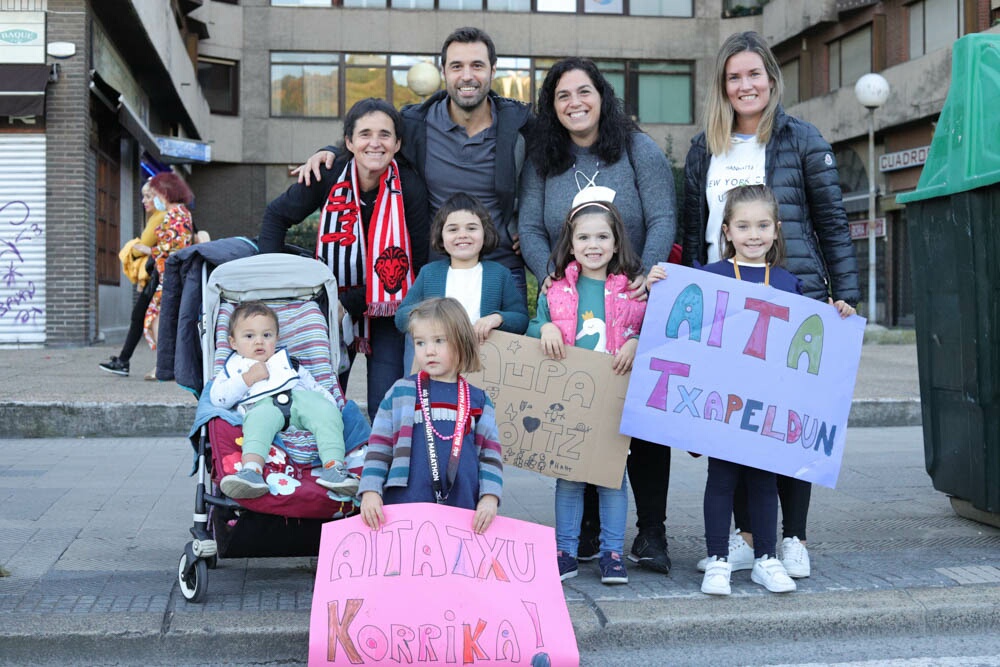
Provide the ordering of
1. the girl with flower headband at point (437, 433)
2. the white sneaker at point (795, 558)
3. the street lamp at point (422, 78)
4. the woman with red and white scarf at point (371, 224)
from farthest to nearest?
the street lamp at point (422, 78), the woman with red and white scarf at point (371, 224), the white sneaker at point (795, 558), the girl with flower headband at point (437, 433)

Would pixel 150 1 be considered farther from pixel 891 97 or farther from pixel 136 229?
pixel 891 97

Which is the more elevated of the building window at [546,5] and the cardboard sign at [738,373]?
the building window at [546,5]

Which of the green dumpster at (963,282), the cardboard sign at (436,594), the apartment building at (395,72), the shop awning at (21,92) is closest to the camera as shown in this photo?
the cardboard sign at (436,594)

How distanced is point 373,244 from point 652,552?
1849 mm

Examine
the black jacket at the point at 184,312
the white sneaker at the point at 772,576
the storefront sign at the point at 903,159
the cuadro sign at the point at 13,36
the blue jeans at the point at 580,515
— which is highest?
the storefront sign at the point at 903,159

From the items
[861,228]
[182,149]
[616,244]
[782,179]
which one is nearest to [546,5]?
[861,228]

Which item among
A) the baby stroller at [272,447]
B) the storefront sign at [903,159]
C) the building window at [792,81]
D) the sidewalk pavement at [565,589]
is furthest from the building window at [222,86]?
the baby stroller at [272,447]

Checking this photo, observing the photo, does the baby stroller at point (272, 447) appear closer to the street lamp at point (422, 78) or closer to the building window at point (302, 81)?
the street lamp at point (422, 78)

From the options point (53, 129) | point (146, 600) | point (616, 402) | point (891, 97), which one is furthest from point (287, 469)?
point (891, 97)

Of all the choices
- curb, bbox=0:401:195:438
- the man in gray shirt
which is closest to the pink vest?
the man in gray shirt

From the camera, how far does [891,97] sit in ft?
93.2

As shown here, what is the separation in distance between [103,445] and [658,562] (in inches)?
215

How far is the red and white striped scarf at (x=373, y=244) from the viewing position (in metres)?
5.02

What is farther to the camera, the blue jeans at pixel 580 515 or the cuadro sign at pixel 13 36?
the cuadro sign at pixel 13 36
